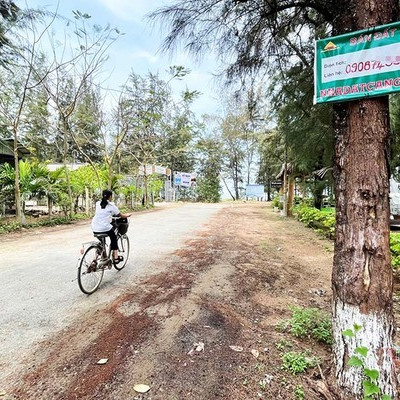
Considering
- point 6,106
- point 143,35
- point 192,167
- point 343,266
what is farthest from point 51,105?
point 192,167

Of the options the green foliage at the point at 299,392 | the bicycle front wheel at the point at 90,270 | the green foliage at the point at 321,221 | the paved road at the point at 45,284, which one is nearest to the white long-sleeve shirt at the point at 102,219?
the bicycle front wheel at the point at 90,270

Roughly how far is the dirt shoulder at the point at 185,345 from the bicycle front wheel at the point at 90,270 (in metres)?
0.51

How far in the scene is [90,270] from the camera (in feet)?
12.5

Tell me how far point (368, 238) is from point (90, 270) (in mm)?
3341

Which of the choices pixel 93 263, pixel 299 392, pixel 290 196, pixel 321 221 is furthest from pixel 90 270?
pixel 290 196

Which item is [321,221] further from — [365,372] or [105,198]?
[365,372]

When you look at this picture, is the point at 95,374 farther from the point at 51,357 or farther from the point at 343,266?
the point at 343,266

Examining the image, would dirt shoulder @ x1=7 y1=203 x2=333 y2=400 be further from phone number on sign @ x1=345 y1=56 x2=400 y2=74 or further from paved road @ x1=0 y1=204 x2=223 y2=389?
phone number on sign @ x1=345 y1=56 x2=400 y2=74

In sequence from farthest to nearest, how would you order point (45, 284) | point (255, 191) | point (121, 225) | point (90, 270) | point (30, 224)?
point (255, 191) < point (30, 224) < point (121, 225) < point (45, 284) < point (90, 270)

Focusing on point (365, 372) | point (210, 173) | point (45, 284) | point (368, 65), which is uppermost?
point (210, 173)

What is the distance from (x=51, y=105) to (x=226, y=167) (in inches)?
1081

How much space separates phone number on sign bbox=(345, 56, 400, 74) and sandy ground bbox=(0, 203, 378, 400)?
2.29 meters

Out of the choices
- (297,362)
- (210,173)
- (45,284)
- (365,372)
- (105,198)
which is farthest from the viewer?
(210,173)

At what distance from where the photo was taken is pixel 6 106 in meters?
9.52
